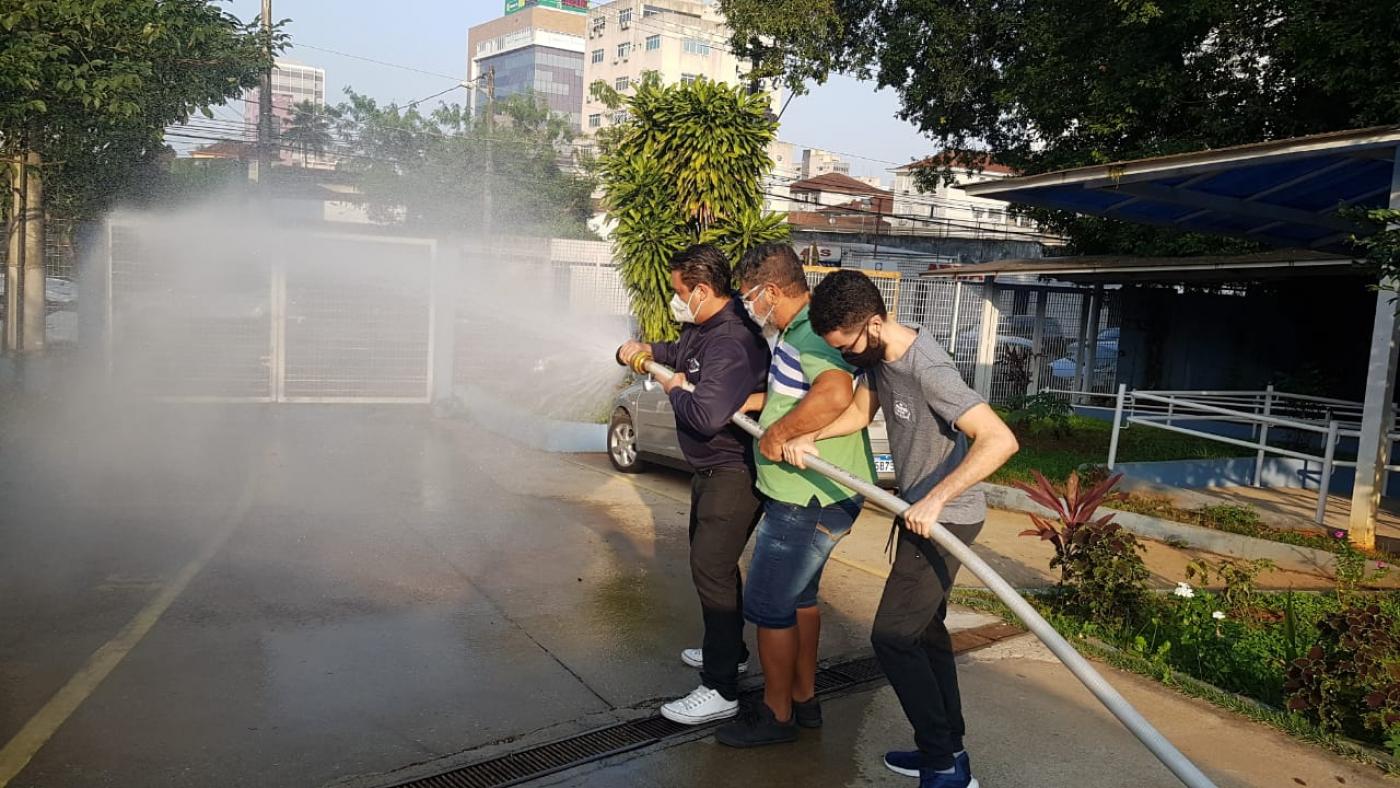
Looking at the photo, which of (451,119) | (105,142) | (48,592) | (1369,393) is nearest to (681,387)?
(48,592)

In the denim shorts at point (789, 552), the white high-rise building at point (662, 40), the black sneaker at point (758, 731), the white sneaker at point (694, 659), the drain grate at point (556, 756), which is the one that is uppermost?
the white high-rise building at point (662, 40)

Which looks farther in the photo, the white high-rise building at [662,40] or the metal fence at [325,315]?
the white high-rise building at [662,40]

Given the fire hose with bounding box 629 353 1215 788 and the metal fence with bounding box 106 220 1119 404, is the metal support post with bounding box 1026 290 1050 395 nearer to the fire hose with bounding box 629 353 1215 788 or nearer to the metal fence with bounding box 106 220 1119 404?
the metal fence with bounding box 106 220 1119 404

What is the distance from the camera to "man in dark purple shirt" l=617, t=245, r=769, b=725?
434 centimetres

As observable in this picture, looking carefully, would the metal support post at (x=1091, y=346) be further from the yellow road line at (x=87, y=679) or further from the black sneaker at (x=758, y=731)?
the black sneaker at (x=758, y=731)

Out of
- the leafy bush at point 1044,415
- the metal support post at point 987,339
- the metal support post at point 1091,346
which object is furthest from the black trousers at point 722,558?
the metal support post at point 1091,346

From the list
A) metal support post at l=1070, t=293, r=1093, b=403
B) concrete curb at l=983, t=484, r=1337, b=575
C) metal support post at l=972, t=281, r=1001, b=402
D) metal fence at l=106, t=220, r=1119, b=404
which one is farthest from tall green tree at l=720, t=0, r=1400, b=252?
concrete curb at l=983, t=484, r=1337, b=575

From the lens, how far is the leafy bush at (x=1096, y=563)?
18.7 feet

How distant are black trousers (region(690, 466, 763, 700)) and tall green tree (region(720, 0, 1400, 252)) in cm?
1110

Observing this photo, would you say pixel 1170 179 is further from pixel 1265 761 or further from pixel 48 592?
pixel 48 592

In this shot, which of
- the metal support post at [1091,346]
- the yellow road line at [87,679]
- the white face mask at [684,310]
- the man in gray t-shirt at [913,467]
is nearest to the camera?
the man in gray t-shirt at [913,467]

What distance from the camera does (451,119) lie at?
39.3 metres

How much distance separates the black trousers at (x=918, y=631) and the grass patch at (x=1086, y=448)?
666 cm

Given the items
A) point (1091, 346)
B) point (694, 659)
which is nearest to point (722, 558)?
point (694, 659)
